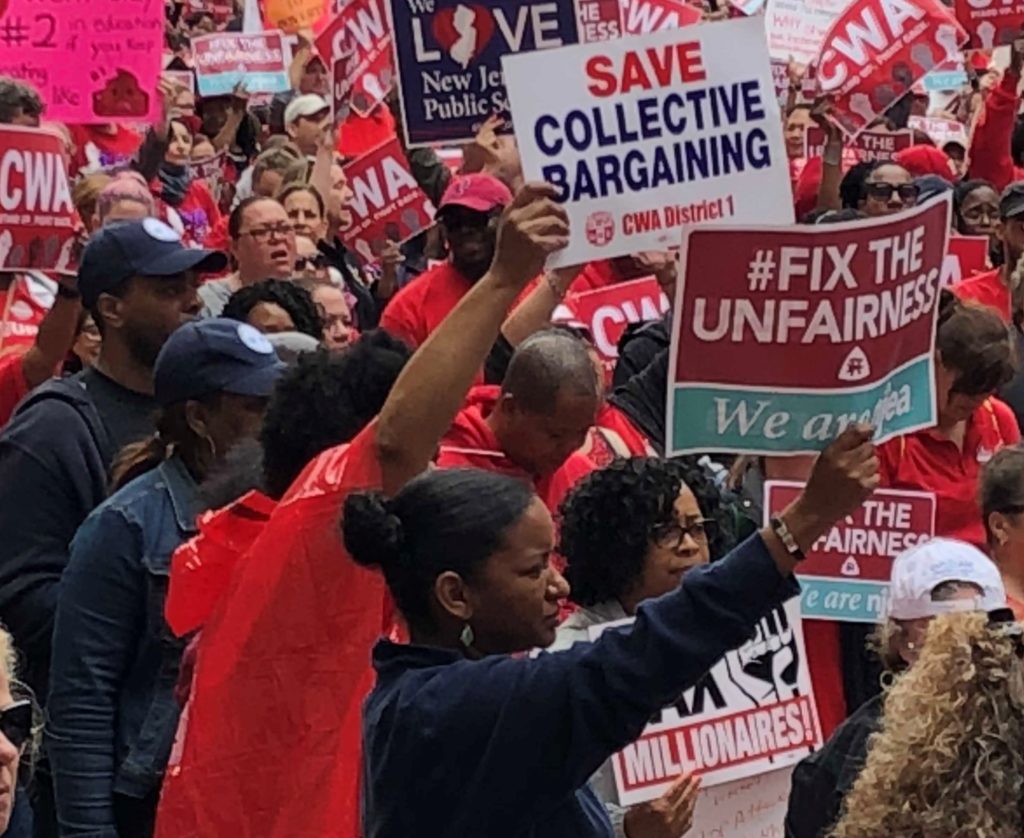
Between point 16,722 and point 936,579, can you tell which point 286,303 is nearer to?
point 936,579

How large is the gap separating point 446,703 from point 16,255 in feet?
9.21

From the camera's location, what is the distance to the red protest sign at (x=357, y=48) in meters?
8.69

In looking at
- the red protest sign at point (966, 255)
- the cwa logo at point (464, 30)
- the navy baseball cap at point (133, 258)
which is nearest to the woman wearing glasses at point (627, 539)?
the navy baseball cap at point (133, 258)

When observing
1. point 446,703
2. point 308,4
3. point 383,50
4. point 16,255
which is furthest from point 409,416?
point 308,4

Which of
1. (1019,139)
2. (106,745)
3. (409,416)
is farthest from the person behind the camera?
(1019,139)

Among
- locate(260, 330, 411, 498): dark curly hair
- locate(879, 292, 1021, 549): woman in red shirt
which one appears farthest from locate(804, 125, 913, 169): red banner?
locate(260, 330, 411, 498): dark curly hair

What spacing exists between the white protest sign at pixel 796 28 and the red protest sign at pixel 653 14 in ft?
11.3

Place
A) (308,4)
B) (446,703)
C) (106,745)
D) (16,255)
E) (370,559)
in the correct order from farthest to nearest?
1. (308,4)
2. (16,255)
3. (106,745)
4. (370,559)
5. (446,703)

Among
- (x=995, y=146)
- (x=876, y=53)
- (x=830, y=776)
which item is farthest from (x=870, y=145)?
(x=830, y=776)

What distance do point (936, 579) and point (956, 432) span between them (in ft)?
4.59

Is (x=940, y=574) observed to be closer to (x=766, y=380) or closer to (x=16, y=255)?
(x=766, y=380)

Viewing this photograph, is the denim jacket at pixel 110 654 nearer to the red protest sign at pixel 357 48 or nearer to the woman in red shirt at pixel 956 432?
the woman in red shirt at pixel 956 432

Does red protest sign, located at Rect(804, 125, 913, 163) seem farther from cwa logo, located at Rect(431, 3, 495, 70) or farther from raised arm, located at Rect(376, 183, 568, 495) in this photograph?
raised arm, located at Rect(376, 183, 568, 495)

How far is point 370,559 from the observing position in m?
3.33
